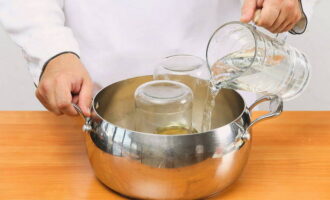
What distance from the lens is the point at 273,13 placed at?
0.81m

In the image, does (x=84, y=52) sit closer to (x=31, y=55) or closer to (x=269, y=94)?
(x=31, y=55)

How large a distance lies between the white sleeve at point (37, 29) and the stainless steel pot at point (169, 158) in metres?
0.20

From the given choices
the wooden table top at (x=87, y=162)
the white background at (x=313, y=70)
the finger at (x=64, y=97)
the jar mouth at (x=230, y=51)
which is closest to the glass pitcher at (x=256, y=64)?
the jar mouth at (x=230, y=51)

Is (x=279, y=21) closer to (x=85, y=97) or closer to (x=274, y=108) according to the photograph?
(x=274, y=108)

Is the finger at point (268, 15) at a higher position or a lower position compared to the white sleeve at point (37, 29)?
higher

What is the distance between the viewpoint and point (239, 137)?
0.70 meters

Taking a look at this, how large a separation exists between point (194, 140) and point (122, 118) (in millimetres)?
237

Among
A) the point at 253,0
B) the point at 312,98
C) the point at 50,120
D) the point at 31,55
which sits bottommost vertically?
the point at 312,98

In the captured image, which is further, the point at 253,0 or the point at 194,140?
the point at 253,0

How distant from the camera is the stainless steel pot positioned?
654 mm

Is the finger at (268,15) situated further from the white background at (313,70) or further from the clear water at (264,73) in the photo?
the white background at (313,70)

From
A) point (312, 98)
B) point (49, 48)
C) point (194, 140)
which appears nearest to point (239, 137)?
point (194, 140)

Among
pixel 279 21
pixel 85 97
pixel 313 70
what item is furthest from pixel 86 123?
pixel 313 70

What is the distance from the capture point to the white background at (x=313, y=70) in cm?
182
